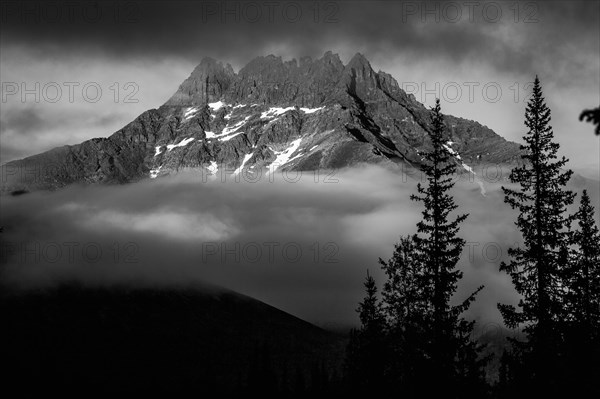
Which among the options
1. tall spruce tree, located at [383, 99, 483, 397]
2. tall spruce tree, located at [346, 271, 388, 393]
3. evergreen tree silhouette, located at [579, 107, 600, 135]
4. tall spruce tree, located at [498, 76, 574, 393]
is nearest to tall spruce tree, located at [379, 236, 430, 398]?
tall spruce tree, located at [383, 99, 483, 397]

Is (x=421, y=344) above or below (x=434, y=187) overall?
below

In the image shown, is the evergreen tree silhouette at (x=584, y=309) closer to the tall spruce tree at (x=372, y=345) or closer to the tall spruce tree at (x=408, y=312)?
the tall spruce tree at (x=408, y=312)

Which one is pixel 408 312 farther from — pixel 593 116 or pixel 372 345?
pixel 593 116

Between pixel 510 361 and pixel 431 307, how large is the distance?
17.8ft

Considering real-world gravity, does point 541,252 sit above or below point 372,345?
above

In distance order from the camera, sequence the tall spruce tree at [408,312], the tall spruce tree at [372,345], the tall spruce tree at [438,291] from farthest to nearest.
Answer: the tall spruce tree at [372,345]
the tall spruce tree at [408,312]
the tall spruce tree at [438,291]

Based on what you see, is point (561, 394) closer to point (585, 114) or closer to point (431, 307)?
point (431, 307)

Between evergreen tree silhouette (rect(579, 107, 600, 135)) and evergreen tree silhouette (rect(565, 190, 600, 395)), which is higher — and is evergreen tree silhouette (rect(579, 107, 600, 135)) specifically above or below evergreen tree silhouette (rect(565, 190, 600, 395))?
above

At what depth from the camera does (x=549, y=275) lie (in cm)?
3825

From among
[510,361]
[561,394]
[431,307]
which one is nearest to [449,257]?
[431,307]

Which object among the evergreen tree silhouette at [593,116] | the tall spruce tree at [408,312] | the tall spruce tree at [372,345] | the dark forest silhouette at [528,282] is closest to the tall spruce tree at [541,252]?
the dark forest silhouette at [528,282]

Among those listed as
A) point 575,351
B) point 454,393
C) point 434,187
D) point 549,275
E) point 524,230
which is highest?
point 434,187

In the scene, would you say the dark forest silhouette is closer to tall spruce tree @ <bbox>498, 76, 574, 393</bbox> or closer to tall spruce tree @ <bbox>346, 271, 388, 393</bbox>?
tall spruce tree @ <bbox>498, 76, 574, 393</bbox>

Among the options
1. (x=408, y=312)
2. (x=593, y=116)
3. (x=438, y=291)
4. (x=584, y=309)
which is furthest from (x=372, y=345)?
(x=593, y=116)
